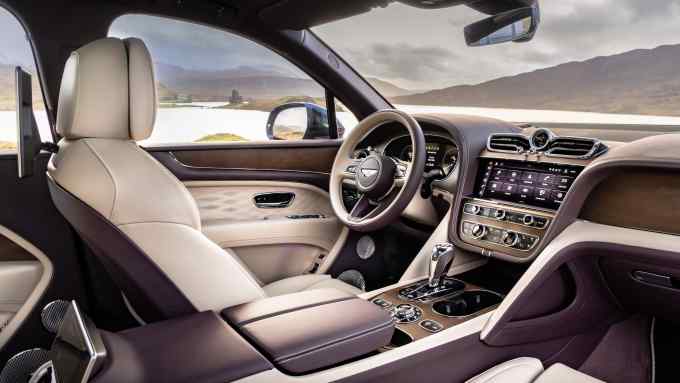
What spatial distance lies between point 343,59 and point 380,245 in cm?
102

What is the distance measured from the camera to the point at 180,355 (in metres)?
1.01

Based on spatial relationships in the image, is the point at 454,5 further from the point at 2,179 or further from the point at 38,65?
the point at 2,179

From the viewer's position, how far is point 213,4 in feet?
8.05

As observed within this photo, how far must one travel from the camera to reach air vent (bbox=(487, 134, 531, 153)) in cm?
176

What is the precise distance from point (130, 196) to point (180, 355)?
41cm

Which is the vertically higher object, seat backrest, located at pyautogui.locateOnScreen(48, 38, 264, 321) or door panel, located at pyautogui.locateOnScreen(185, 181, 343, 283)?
seat backrest, located at pyautogui.locateOnScreen(48, 38, 264, 321)

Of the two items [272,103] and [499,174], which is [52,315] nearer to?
[499,174]

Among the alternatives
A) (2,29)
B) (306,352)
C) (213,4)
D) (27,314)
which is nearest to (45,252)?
(27,314)

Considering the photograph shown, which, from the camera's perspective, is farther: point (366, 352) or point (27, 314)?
point (27, 314)

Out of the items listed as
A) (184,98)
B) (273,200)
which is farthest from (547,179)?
(184,98)

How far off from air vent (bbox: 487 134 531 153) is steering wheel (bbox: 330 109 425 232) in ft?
0.99

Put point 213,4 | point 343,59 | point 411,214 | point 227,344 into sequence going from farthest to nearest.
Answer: point 343,59 < point 213,4 < point 411,214 < point 227,344

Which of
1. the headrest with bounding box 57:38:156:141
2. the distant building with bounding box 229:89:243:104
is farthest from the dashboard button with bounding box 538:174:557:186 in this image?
the distant building with bounding box 229:89:243:104

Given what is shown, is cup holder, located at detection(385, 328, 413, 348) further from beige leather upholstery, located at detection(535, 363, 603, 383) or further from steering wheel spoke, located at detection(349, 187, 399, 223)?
steering wheel spoke, located at detection(349, 187, 399, 223)
